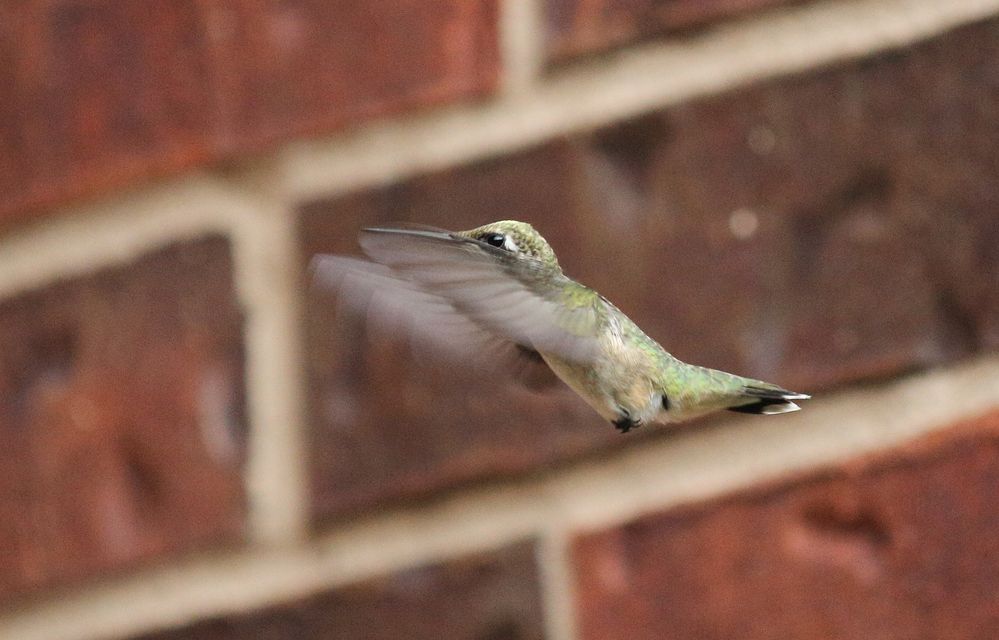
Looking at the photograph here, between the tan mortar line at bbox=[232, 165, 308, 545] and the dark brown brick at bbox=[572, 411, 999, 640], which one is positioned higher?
the tan mortar line at bbox=[232, 165, 308, 545]

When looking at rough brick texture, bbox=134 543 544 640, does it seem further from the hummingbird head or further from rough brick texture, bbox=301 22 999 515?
the hummingbird head

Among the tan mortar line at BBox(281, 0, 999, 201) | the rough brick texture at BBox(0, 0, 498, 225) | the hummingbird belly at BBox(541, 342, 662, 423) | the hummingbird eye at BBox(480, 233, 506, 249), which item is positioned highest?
the rough brick texture at BBox(0, 0, 498, 225)

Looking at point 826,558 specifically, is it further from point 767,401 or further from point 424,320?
point 424,320

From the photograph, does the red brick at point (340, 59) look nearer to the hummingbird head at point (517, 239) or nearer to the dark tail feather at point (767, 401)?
the hummingbird head at point (517, 239)

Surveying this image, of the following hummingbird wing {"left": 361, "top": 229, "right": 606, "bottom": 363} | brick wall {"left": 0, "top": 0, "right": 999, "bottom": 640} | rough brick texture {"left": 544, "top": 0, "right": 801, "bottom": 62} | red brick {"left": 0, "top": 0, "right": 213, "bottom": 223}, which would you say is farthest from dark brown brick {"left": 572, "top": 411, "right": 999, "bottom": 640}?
red brick {"left": 0, "top": 0, "right": 213, "bottom": 223}

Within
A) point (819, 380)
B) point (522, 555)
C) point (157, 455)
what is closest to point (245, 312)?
point (157, 455)

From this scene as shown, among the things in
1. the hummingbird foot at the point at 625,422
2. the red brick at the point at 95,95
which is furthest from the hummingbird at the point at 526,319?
the red brick at the point at 95,95

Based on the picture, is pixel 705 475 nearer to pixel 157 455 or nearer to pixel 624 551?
pixel 624 551
